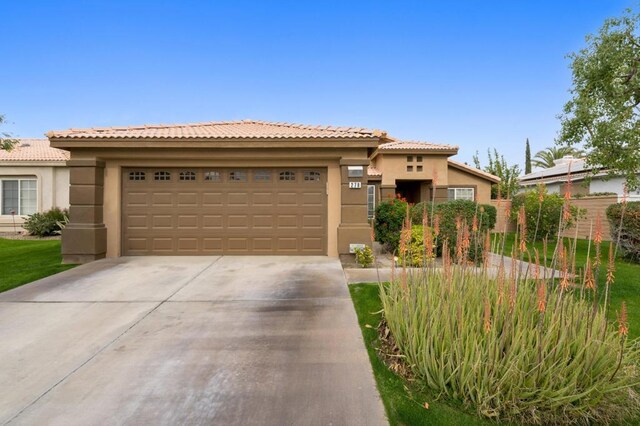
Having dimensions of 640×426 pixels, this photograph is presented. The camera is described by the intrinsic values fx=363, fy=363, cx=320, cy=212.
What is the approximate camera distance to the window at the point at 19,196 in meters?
18.2

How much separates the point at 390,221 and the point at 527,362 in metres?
8.08

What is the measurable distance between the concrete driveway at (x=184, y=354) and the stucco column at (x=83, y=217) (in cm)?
240

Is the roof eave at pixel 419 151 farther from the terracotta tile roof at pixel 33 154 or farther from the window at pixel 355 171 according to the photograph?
the terracotta tile roof at pixel 33 154

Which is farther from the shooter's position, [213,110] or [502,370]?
[213,110]

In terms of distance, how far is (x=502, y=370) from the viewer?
316cm

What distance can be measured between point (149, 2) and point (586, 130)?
613 inches

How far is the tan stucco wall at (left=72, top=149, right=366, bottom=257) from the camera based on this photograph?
10.4m

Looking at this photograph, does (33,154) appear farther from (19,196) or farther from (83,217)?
(83,217)

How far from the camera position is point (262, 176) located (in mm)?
10844

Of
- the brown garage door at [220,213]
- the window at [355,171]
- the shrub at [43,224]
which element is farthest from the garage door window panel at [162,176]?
the shrub at [43,224]

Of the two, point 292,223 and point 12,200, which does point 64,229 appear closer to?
point 292,223

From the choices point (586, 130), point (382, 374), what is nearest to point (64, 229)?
point (382, 374)

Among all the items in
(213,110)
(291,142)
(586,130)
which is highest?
(213,110)

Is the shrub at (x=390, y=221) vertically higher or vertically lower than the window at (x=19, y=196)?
lower
